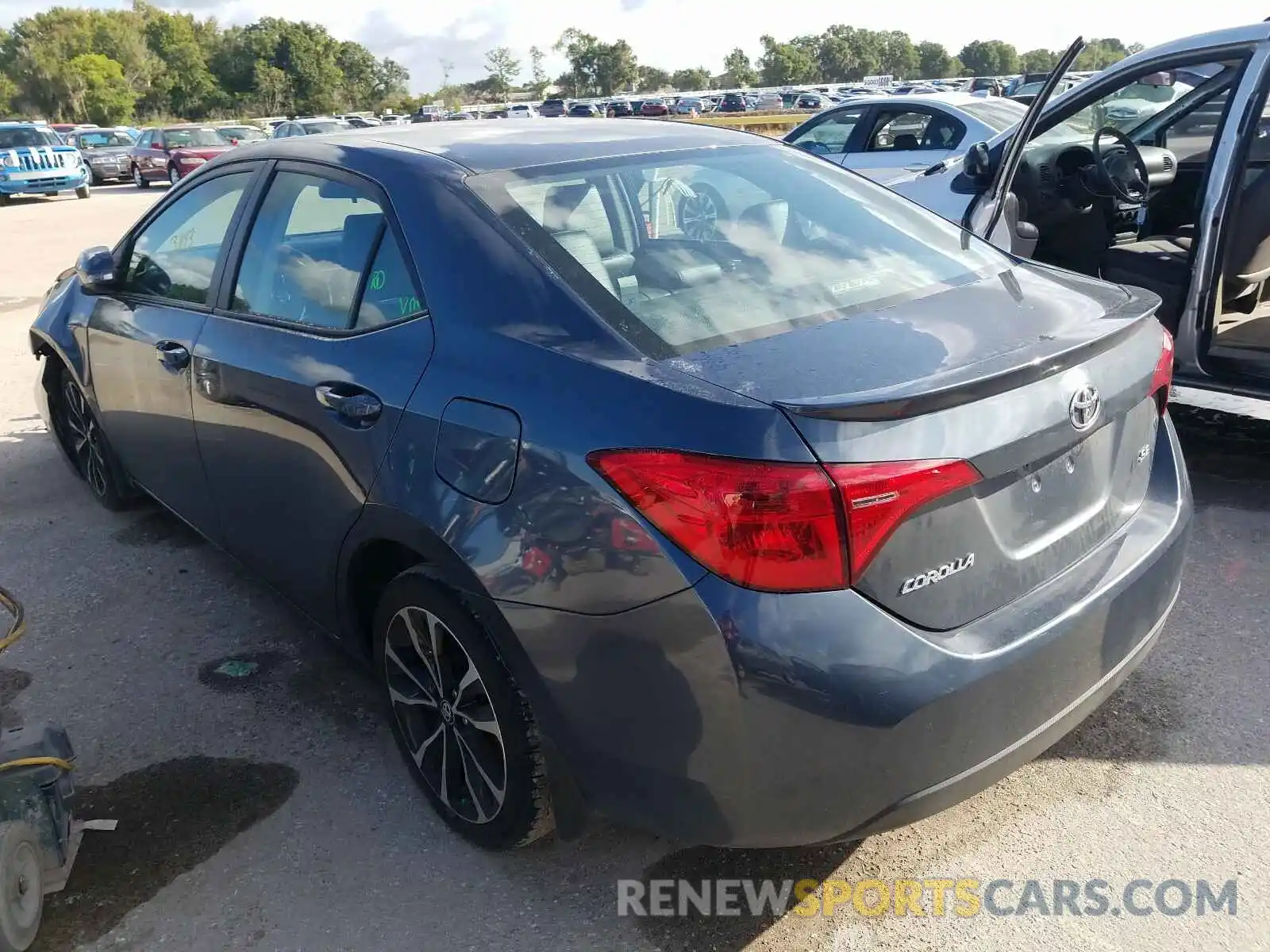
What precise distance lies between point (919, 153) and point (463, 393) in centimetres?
910

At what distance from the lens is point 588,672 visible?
81.7 inches

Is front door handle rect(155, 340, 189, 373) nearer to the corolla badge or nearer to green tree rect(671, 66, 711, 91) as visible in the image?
the corolla badge

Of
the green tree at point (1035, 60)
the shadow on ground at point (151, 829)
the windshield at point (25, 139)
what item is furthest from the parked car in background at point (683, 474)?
the green tree at point (1035, 60)

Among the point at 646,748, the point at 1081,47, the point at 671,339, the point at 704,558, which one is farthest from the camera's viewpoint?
the point at 1081,47

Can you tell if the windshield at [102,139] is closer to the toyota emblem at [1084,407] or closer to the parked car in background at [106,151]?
the parked car in background at [106,151]

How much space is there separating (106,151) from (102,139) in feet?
5.68

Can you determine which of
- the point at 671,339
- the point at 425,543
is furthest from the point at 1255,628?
the point at 425,543

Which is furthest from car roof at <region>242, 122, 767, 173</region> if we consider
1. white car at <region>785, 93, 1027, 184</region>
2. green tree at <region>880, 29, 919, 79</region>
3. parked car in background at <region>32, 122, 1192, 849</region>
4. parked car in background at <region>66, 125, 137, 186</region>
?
green tree at <region>880, 29, 919, 79</region>

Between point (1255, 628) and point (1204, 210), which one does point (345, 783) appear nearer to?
point (1255, 628)

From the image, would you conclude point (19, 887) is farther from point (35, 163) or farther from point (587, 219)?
point (35, 163)

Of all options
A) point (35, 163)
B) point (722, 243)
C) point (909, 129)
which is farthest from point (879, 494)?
point (35, 163)

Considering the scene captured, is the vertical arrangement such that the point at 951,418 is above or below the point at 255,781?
above

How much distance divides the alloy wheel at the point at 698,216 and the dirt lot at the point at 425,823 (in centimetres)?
150

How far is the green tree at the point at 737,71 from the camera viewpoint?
397 feet
